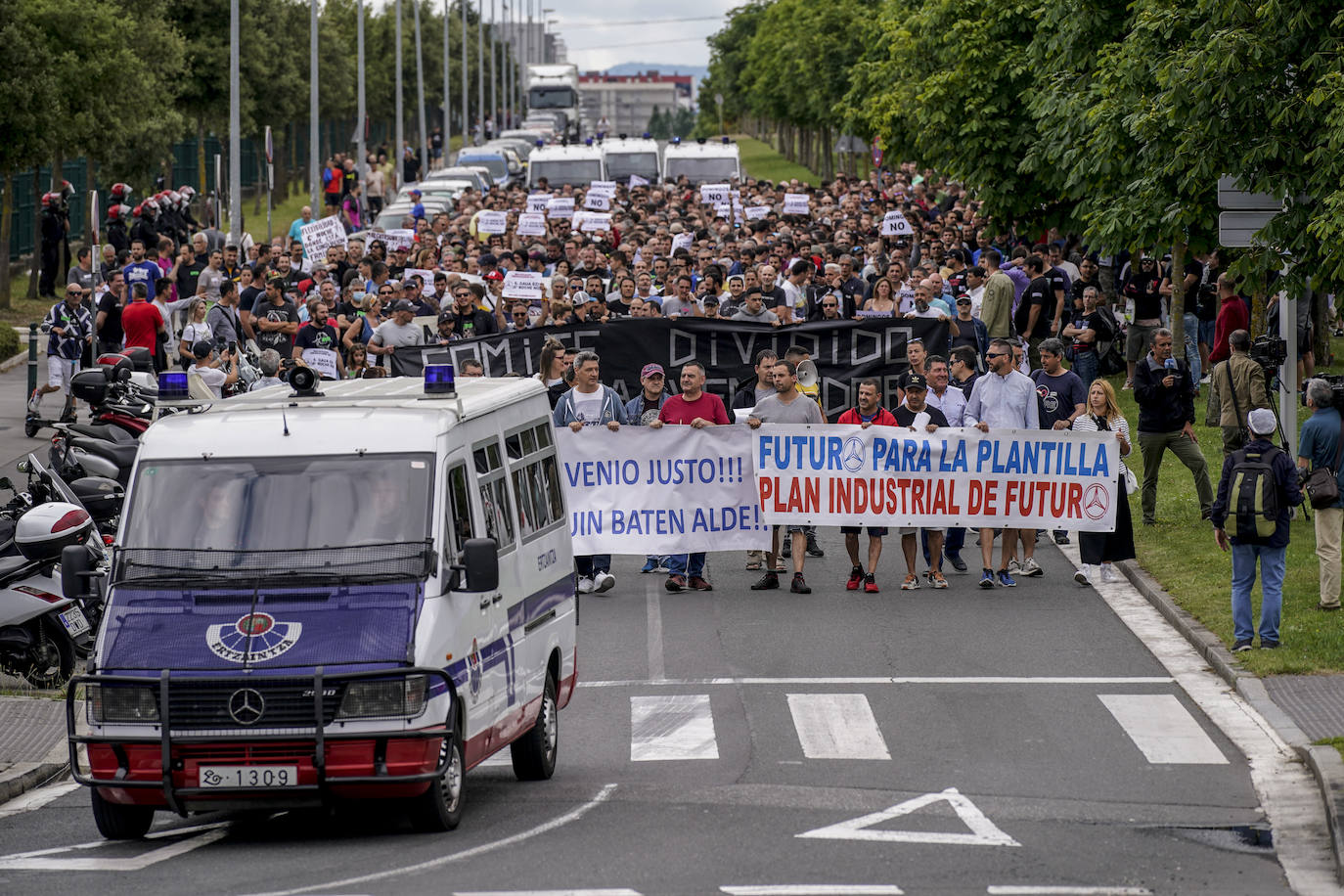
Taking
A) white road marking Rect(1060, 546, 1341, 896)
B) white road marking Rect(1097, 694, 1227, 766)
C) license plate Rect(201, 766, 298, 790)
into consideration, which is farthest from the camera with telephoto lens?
license plate Rect(201, 766, 298, 790)

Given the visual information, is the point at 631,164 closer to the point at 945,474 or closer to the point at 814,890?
the point at 945,474

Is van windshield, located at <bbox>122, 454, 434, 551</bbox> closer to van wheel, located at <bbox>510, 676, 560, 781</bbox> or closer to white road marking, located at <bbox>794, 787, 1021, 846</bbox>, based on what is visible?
van wheel, located at <bbox>510, 676, 560, 781</bbox>

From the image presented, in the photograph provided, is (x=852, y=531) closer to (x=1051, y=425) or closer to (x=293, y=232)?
(x=1051, y=425)

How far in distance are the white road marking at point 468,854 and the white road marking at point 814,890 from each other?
136 cm

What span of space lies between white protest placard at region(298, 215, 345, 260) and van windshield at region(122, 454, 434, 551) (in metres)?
19.8

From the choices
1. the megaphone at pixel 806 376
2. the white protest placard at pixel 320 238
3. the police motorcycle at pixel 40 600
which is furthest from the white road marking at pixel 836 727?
the white protest placard at pixel 320 238

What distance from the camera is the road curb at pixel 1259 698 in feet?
34.4

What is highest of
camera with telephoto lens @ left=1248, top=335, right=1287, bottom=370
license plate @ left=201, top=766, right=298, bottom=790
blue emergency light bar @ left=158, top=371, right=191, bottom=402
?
blue emergency light bar @ left=158, top=371, right=191, bottom=402

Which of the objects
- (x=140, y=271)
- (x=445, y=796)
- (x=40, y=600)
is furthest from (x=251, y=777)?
(x=140, y=271)

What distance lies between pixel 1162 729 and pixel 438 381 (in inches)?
204

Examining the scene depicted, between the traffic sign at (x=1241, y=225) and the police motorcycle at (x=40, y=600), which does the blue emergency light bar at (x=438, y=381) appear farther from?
the traffic sign at (x=1241, y=225)

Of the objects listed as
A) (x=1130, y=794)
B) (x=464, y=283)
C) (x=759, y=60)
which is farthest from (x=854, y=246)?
(x=759, y=60)

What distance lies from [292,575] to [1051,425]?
970 centimetres

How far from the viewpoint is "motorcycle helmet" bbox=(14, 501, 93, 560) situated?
13.8 meters
